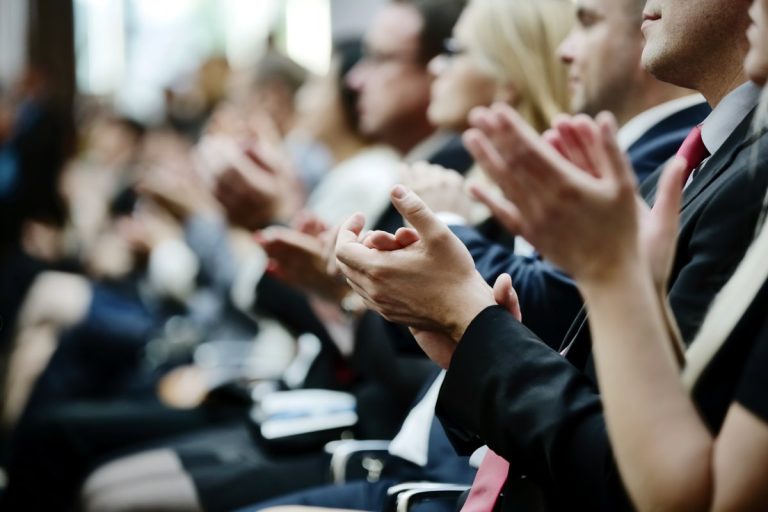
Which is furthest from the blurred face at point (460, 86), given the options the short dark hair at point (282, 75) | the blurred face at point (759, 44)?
the short dark hair at point (282, 75)

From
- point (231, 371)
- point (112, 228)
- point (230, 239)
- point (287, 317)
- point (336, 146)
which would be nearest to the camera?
point (287, 317)

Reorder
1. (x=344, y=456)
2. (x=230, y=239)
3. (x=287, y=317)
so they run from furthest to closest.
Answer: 1. (x=230, y=239)
2. (x=287, y=317)
3. (x=344, y=456)

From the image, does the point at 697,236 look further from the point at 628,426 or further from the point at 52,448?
the point at 52,448

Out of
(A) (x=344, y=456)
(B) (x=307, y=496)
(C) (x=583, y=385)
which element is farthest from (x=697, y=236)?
(A) (x=344, y=456)

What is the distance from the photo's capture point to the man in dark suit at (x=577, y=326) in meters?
1.02

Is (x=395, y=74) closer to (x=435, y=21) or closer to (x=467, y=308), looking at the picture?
(x=435, y=21)

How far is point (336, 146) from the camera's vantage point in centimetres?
349

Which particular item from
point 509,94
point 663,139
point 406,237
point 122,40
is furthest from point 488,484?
point 122,40

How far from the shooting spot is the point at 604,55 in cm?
186

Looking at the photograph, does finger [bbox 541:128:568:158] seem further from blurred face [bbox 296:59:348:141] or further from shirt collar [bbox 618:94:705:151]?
blurred face [bbox 296:59:348:141]

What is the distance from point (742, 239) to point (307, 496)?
973 mm

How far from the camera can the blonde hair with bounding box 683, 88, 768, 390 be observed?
0.93 metres

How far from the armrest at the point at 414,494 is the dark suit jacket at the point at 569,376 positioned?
33 cm

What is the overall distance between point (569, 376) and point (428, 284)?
0.20 meters
